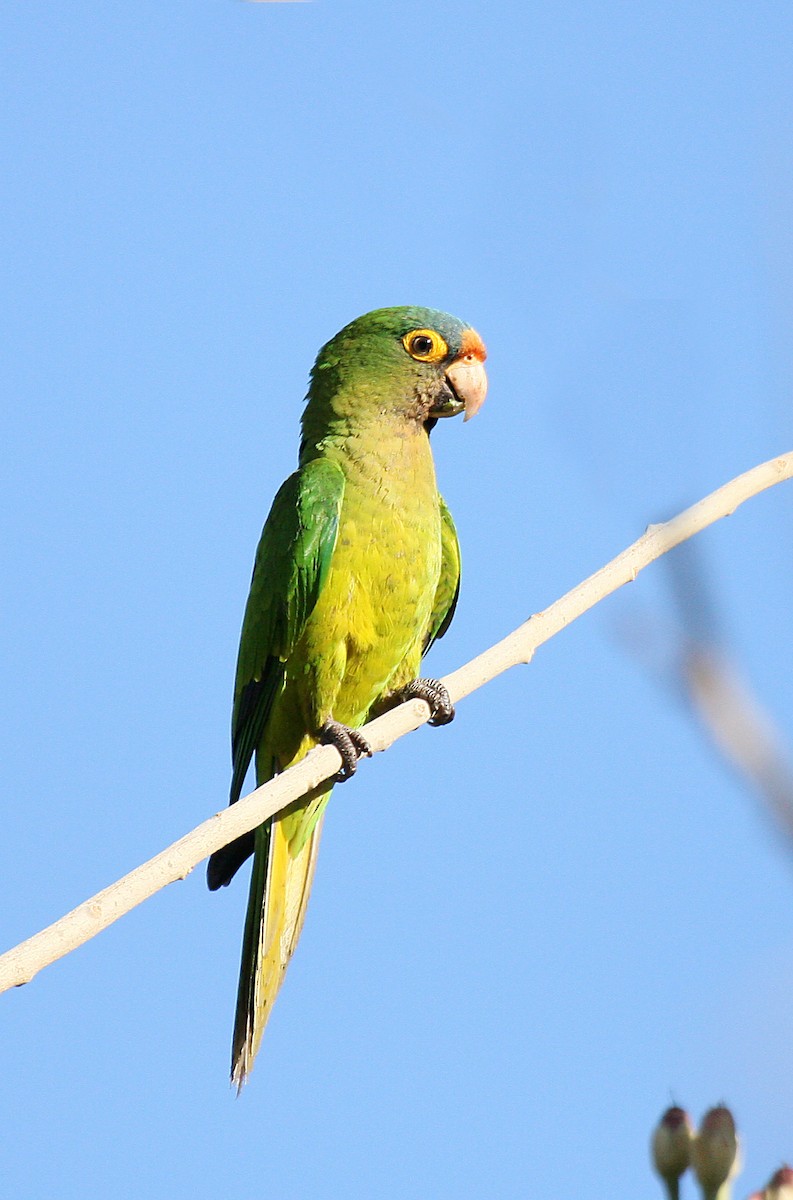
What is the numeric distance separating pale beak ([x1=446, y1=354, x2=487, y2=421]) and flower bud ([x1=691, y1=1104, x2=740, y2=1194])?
3.78m

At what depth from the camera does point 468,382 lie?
196 inches

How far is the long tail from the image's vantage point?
4.18 meters

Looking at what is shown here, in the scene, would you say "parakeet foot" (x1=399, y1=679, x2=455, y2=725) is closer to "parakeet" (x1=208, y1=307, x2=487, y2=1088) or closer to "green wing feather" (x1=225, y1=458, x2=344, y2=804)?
"parakeet" (x1=208, y1=307, x2=487, y2=1088)

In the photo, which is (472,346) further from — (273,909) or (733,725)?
(733,725)

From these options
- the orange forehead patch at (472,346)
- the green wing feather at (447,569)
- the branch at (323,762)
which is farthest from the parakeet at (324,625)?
the branch at (323,762)

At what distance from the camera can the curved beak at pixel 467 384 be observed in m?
4.98

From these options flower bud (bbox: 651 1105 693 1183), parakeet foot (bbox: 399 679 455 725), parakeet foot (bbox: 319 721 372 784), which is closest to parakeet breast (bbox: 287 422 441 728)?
parakeet foot (bbox: 399 679 455 725)

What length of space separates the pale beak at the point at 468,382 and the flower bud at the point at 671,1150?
373cm

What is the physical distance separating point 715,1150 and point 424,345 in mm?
3873

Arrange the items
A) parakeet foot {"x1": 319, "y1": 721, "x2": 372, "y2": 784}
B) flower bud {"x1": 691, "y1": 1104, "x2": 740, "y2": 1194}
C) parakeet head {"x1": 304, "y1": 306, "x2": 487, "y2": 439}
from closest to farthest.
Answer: flower bud {"x1": 691, "y1": 1104, "x2": 740, "y2": 1194}
parakeet foot {"x1": 319, "y1": 721, "x2": 372, "y2": 784}
parakeet head {"x1": 304, "y1": 306, "x2": 487, "y2": 439}

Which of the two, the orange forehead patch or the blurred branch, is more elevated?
the orange forehead patch

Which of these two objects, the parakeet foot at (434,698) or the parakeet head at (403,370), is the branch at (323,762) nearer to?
the parakeet foot at (434,698)

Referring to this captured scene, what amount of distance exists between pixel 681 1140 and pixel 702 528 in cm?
77

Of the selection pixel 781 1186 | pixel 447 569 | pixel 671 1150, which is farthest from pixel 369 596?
pixel 781 1186
